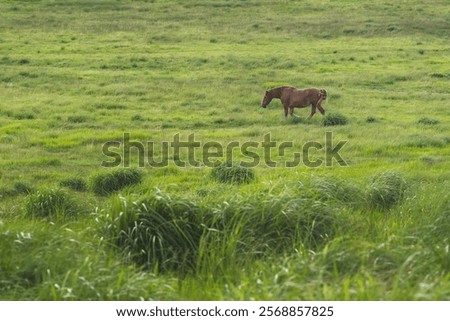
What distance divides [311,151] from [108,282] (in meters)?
10.7

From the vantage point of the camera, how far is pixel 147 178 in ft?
46.6

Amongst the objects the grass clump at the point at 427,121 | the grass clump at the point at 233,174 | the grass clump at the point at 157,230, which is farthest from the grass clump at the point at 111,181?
the grass clump at the point at 427,121

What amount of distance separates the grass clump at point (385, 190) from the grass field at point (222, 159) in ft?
0.09

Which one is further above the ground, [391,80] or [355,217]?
[355,217]

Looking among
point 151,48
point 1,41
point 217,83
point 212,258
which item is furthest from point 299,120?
point 1,41

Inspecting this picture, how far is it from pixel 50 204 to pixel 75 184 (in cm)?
306

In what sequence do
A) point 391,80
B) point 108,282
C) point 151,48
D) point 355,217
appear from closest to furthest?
1. point 108,282
2. point 355,217
3. point 391,80
4. point 151,48

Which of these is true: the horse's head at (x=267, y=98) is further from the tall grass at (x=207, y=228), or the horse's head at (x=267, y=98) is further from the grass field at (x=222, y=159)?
the tall grass at (x=207, y=228)

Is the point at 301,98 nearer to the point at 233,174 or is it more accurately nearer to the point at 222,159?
the point at 222,159

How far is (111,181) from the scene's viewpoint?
1358 cm

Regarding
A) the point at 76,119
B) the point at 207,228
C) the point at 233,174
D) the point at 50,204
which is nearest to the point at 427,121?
the point at 233,174

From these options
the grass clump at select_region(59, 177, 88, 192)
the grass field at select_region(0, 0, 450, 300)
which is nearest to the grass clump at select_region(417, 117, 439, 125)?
the grass field at select_region(0, 0, 450, 300)

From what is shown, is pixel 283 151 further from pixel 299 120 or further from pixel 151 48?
pixel 151 48

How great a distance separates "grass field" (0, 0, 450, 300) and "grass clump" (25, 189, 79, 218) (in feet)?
0.09
